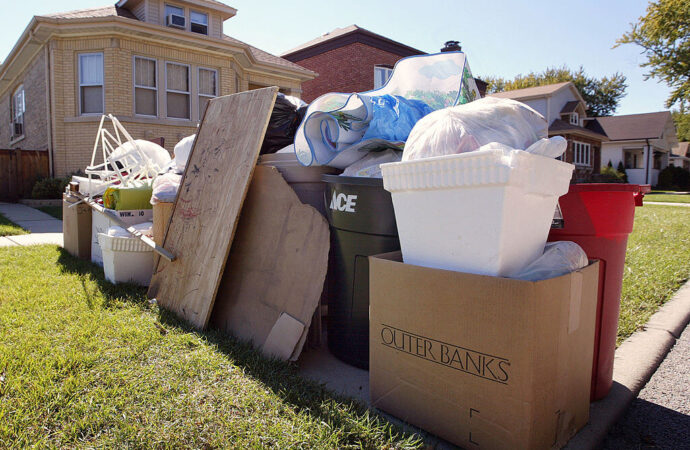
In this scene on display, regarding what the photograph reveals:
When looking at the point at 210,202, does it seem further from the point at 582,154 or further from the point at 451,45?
the point at 582,154

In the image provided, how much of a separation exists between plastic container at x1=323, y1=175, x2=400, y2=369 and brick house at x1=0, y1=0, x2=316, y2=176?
11811mm

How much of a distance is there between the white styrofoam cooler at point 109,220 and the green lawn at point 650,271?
3.95m

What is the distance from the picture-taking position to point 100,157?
40.1 feet

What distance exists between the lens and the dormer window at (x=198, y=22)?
14586 millimetres

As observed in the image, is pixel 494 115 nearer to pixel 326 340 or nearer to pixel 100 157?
pixel 326 340

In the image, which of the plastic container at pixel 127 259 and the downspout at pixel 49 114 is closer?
the plastic container at pixel 127 259

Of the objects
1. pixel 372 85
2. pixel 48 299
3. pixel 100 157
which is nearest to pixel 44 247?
pixel 48 299

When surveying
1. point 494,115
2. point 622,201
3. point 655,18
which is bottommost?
point 622,201

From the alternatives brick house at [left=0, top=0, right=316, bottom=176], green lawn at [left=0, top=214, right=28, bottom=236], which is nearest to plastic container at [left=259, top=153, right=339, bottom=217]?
green lawn at [left=0, top=214, right=28, bottom=236]

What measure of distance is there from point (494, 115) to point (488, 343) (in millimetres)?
918

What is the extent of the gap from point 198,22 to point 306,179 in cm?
1382

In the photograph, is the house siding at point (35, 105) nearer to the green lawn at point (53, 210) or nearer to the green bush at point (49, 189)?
the green bush at point (49, 189)

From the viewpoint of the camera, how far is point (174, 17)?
46.3 ft

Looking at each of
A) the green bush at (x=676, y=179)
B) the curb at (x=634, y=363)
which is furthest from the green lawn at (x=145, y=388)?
the green bush at (x=676, y=179)
